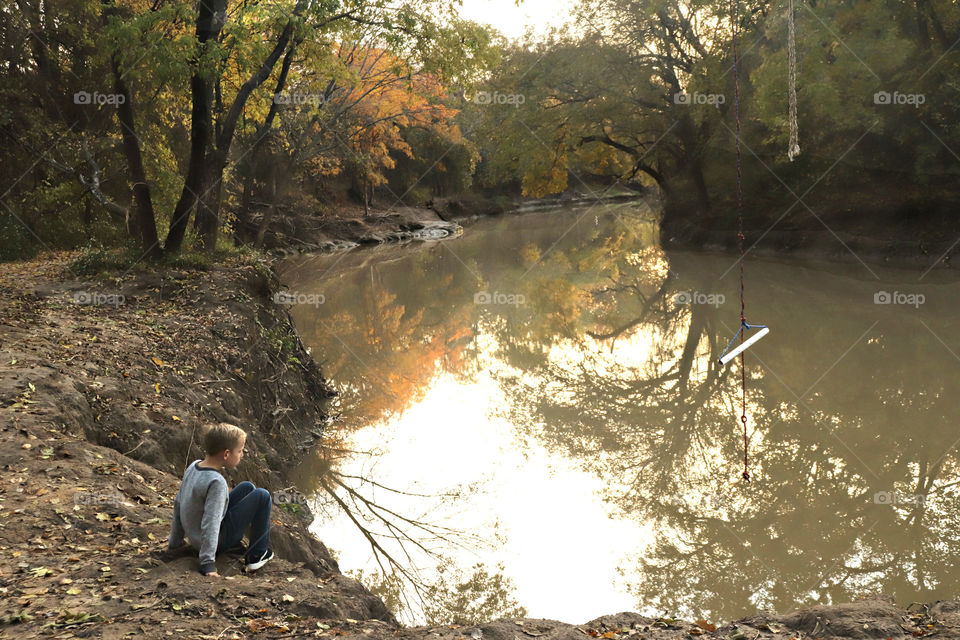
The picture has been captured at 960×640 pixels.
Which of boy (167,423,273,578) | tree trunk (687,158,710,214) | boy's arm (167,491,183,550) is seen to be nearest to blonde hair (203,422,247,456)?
boy (167,423,273,578)

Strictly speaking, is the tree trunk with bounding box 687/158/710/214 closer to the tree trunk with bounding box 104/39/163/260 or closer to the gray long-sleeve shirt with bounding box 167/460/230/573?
the tree trunk with bounding box 104/39/163/260

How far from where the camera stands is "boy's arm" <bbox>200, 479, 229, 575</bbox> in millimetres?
4156

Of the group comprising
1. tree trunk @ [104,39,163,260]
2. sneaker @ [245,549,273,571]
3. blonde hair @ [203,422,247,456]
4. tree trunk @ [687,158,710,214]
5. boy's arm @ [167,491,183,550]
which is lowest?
sneaker @ [245,549,273,571]

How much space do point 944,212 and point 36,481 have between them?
2269 centimetres

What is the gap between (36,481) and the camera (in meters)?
4.93

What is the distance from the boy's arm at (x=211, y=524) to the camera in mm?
4156

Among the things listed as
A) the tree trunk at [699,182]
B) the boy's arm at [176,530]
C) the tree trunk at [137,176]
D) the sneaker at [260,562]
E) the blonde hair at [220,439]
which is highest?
the tree trunk at [699,182]

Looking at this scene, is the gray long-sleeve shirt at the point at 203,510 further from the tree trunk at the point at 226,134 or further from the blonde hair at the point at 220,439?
the tree trunk at the point at 226,134

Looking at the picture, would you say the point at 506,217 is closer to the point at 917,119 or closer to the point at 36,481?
the point at 917,119

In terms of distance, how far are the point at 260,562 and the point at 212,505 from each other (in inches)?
26.7

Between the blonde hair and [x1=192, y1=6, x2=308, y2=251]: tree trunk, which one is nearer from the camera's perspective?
the blonde hair

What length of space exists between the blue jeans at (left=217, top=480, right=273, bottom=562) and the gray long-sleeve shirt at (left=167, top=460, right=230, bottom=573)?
24cm

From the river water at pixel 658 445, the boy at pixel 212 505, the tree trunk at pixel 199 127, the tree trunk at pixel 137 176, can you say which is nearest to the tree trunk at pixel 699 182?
the river water at pixel 658 445

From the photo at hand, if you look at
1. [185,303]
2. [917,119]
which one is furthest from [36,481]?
[917,119]
